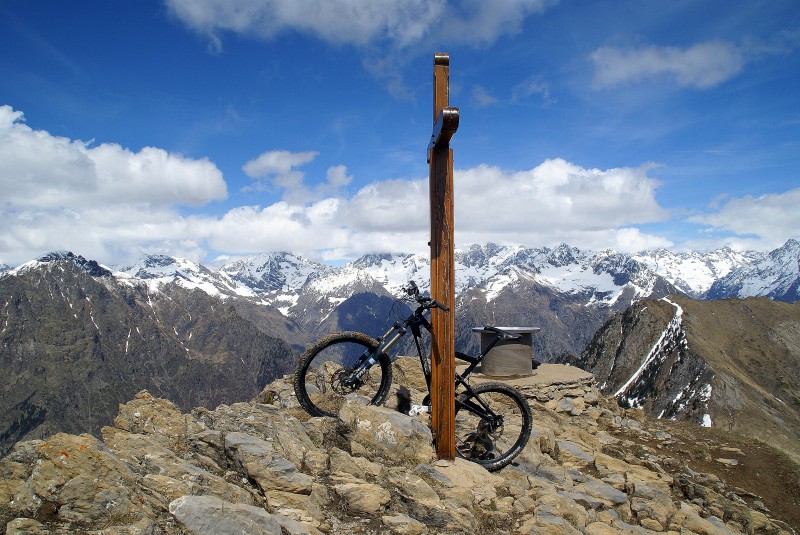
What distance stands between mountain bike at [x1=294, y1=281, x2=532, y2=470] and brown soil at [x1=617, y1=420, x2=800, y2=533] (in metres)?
5.48

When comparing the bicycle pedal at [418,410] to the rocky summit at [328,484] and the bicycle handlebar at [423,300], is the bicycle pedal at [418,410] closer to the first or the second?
the rocky summit at [328,484]

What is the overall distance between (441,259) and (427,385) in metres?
2.99

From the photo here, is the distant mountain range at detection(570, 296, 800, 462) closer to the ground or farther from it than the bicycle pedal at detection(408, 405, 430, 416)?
closer to the ground

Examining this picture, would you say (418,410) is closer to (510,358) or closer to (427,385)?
(427,385)

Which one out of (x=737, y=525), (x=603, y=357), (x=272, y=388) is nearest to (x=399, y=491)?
(x=272, y=388)

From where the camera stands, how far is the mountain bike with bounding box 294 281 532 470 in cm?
994

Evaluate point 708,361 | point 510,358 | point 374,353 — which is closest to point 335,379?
point 374,353

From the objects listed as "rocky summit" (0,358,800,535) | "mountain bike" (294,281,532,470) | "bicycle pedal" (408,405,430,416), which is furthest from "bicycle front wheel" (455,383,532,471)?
"bicycle pedal" (408,405,430,416)

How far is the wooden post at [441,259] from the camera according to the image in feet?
30.6

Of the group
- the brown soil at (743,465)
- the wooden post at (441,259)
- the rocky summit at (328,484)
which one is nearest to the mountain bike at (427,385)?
the wooden post at (441,259)

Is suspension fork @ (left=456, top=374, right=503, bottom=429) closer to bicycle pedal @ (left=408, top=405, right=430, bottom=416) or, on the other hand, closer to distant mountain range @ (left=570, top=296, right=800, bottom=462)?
bicycle pedal @ (left=408, top=405, right=430, bottom=416)

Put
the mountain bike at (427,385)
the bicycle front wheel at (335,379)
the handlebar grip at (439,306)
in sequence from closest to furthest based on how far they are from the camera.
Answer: the handlebar grip at (439,306) → the mountain bike at (427,385) → the bicycle front wheel at (335,379)

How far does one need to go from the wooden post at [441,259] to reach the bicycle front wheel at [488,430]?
86 cm

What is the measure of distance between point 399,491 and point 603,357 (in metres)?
146
